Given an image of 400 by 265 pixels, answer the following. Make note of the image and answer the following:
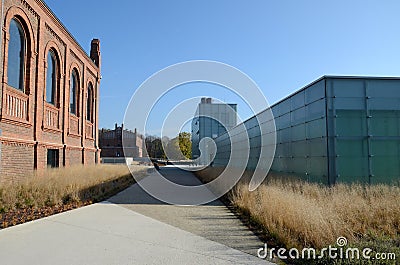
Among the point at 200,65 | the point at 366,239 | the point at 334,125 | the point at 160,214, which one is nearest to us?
the point at 366,239

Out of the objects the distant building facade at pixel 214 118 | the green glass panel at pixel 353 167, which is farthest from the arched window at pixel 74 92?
the distant building facade at pixel 214 118

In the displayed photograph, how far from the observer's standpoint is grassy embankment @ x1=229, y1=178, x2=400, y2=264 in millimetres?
6469

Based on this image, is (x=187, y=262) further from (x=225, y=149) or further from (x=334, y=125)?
(x=225, y=149)

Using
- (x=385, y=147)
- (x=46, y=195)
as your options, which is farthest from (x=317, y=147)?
(x=46, y=195)

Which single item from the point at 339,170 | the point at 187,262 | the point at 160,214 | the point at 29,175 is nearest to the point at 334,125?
the point at 339,170

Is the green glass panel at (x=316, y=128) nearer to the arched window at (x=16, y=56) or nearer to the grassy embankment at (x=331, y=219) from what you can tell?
the grassy embankment at (x=331, y=219)

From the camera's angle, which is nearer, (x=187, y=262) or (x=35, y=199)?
(x=187, y=262)

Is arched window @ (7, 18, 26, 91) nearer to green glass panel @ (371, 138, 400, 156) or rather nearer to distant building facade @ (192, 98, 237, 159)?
green glass panel @ (371, 138, 400, 156)

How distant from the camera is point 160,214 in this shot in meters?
10.9

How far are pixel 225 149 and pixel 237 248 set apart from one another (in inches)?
1306

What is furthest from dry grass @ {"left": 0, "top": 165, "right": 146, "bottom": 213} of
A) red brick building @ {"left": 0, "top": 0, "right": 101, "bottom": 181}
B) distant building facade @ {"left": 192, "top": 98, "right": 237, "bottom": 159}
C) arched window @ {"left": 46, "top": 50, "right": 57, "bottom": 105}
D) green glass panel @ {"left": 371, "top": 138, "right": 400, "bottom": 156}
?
distant building facade @ {"left": 192, "top": 98, "right": 237, "bottom": 159}

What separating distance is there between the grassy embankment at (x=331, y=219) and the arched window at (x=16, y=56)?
470 inches

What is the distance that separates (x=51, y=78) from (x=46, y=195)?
10.4m

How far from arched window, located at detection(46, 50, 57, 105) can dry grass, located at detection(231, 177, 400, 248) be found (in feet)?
49.0
